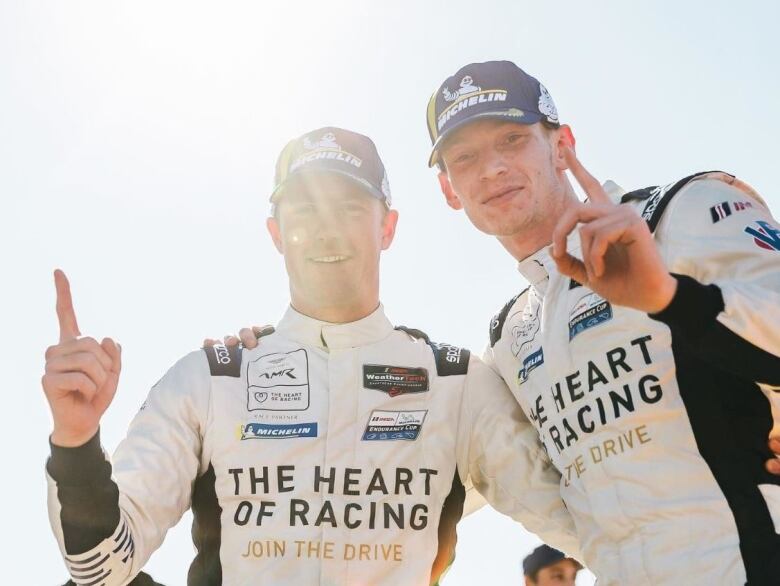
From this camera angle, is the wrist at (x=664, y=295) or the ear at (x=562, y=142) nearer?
the wrist at (x=664, y=295)

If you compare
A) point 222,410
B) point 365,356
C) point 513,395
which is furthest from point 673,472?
point 222,410

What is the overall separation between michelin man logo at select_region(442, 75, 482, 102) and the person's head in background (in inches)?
135

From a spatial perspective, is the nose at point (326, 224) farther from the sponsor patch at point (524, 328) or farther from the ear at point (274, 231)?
the sponsor patch at point (524, 328)

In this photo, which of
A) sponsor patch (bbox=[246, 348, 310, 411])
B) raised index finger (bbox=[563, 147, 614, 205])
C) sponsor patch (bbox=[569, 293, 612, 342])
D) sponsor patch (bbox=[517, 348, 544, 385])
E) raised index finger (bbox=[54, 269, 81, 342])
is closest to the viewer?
raised index finger (bbox=[563, 147, 614, 205])

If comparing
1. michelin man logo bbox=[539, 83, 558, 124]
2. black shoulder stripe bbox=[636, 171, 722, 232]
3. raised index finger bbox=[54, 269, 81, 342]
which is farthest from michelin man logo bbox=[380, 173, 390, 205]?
raised index finger bbox=[54, 269, 81, 342]

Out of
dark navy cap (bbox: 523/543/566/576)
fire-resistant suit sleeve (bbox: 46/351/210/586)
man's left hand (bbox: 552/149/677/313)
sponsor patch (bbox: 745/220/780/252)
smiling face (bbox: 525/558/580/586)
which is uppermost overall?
sponsor patch (bbox: 745/220/780/252)

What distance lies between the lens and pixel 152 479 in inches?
175

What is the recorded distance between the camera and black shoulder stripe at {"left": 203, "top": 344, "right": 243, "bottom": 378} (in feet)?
16.2

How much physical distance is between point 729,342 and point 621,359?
89 centimetres

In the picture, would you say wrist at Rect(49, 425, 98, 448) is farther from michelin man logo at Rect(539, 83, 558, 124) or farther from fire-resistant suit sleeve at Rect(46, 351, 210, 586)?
michelin man logo at Rect(539, 83, 558, 124)

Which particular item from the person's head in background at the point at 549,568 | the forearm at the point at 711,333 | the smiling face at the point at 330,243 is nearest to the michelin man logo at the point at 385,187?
the smiling face at the point at 330,243

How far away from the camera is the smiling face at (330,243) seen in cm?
506

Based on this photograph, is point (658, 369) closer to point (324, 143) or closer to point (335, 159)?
point (335, 159)

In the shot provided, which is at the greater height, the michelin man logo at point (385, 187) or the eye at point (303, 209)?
the michelin man logo at point (385, 187)
